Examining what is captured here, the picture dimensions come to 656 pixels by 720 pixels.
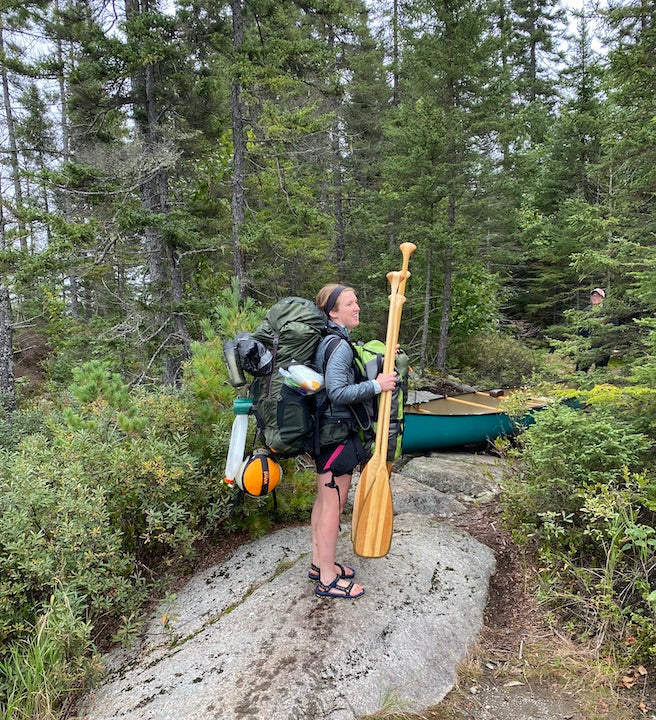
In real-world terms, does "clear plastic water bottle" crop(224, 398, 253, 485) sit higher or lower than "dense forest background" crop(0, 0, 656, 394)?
lower

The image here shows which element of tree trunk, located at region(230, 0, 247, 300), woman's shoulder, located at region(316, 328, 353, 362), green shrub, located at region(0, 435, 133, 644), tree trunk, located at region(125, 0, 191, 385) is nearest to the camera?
green shrub, located at region(0, 435, 133, 644)

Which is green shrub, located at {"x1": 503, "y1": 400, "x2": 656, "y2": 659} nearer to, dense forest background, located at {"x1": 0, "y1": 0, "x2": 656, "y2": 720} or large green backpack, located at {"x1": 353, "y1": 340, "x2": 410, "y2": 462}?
dense forest background, located at {"x1": 0, "y1": 0, "x2": 656, "y2": 720}

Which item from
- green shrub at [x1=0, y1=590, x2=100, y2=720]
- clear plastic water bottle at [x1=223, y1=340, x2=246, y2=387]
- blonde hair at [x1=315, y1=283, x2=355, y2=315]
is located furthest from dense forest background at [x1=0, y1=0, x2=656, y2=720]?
blonde hair at [x1=315, y1=283, x2=355, y2=315]

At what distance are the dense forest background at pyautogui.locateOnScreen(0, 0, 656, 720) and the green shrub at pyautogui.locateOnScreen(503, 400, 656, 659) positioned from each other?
0.9 inches

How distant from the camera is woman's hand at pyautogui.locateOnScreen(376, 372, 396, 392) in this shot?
9.48 feet

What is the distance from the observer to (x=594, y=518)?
115 inches

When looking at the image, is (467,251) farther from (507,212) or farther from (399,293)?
(399,293)

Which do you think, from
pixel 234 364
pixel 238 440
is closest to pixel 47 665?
pixel 238 440

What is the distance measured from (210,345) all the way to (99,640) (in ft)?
7.43

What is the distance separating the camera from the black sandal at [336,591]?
9.90 ft

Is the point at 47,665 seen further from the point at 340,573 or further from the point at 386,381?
the point at 386,381

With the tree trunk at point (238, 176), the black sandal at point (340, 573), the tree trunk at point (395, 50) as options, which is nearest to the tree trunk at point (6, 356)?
the tree trunk at point (238, 176)

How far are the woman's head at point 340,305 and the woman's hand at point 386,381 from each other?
0.37m

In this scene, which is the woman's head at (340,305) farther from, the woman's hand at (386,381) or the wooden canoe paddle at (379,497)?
the woman's hand at (386,381)
